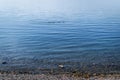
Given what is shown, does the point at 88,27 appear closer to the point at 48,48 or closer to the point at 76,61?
the point at 48,48

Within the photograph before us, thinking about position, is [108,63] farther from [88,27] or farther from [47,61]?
[88,27]

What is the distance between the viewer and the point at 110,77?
77.3 ft

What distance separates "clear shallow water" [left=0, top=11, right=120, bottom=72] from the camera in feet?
94.8

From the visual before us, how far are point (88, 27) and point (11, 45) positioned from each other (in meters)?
19.0

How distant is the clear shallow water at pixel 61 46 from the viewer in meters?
28.9

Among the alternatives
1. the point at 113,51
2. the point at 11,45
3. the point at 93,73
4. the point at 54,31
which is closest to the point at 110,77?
the point at 93,73

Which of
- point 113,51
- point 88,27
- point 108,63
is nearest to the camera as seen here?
point 108,63

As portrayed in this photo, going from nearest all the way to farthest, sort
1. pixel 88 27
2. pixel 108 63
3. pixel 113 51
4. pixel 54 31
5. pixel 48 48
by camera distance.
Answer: pixel 108 63 → pixel 113 51 → pixel 48 48 → pixel 54 31 → pixel 88 27

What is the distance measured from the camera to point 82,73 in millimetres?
25391

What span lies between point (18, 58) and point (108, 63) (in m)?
9.07

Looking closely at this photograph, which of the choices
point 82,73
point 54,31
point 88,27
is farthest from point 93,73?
point 88,27

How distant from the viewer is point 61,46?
36.9 metres

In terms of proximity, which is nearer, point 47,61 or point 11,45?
point 47,61

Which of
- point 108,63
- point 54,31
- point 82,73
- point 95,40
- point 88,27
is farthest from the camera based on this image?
point 88,27
